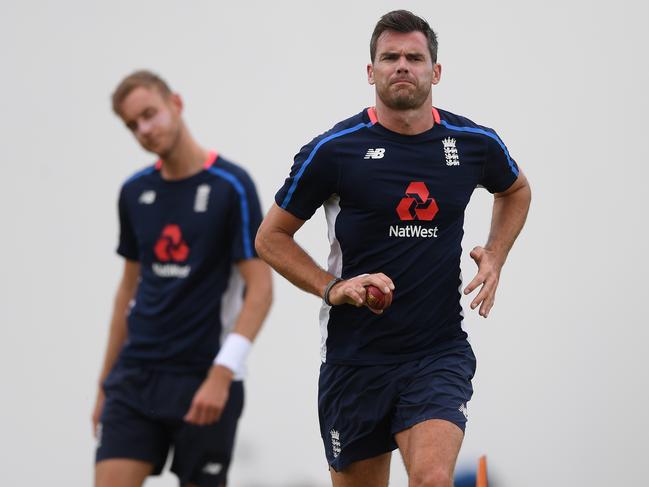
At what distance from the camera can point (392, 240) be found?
16.9ft

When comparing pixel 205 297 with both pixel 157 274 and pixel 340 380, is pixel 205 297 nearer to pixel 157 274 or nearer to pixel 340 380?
pixel 157 274

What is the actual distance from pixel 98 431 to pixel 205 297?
0.79m

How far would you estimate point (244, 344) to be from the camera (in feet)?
20.9

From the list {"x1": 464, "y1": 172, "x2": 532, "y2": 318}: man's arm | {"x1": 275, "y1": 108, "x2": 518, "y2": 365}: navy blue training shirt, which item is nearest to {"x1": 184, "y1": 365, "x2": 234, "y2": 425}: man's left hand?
{"x1": 275, "y1": 108, "x2": 518, "y2": 365}: navy blue training shirt

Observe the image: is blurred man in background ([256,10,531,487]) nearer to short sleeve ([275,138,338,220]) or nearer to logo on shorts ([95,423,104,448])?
short sleeve ([275,138,338,220])

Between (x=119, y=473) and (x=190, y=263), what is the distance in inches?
39.8

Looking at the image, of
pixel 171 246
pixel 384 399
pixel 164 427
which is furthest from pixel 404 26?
pixel 164 427

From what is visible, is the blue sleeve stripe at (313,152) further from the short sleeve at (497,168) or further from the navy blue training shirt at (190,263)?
the navy blue training shirt at (190,263)

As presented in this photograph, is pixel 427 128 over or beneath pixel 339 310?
over

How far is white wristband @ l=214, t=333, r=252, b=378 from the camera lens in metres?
6.32

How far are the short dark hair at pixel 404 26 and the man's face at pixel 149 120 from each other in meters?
1.56

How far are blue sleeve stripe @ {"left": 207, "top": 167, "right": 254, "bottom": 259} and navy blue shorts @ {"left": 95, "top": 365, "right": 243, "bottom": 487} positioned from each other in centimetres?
64

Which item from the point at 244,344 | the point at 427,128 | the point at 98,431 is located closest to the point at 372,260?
the point at 427,128

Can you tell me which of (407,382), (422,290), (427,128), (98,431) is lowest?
(98,431)
